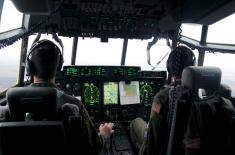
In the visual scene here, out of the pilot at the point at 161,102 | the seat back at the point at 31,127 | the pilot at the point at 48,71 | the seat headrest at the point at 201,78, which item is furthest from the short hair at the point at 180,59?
the seat back at the point at 31,127

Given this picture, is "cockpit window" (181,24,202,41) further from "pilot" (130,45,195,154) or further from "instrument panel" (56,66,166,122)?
"pilot" (130,45,195,154)

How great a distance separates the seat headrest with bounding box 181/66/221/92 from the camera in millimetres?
1951

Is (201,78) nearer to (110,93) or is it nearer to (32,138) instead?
(32,138)

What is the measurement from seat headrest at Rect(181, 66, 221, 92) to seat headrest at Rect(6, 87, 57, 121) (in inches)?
32.7

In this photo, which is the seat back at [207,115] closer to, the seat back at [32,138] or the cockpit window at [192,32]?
the seat back at [32,138]

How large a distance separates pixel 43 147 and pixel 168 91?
0.93 meters

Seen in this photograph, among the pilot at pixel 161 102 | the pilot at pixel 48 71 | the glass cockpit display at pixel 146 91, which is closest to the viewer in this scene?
the pilot at pixel 48 71

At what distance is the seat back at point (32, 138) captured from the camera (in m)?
1.57

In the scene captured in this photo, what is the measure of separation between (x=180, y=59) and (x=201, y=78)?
309 mm

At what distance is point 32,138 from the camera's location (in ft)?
5.22

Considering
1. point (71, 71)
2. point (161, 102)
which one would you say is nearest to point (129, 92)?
point (71, 71)

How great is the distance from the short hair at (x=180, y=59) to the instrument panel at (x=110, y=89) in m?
1.20

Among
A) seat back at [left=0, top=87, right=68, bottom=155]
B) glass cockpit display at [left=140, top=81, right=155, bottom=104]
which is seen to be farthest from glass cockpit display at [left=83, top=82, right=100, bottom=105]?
seat back at [left=0, top=87, right=68, bottom=155]

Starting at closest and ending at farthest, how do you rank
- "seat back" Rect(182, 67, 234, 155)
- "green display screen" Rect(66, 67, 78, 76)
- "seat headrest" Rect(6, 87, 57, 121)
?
"seat headrest" Rect(6, 87, 57, 121)
"seat back" Rect(182, 67, 234, 155)
"green display screen" Rect(66, 67, 78, 76)
